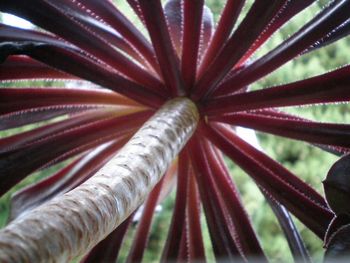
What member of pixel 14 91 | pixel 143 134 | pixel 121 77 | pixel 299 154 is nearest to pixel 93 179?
pixel 143 134

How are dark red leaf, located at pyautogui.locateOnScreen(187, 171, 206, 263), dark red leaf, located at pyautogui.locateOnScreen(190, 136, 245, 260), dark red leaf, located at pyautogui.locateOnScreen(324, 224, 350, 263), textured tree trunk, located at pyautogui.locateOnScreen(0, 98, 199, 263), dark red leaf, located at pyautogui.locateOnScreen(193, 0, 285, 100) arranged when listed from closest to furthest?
textured tree trunk, located at pyautogui.locateOnScreen(0, 98, 199, 263) < dark red leaf, located at pyautogui.locateOnScreen(324, 224, 350, 263) < dark red leaf, located at pyautogui.locateOnScreen(193, 0, 285, 100) < dark red leaf, located at pyautogui.locateOnScreen(190, 136, 245, 260) < dark red leaf, located at pyautogui.locateOnScreen(187, 171, 206, 263)

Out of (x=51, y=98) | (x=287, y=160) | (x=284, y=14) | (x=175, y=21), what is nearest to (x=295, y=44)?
(x=284, y=14)

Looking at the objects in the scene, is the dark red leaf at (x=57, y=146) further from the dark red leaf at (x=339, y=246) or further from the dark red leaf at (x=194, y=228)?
the dark red leaf at (x=339, y=246)

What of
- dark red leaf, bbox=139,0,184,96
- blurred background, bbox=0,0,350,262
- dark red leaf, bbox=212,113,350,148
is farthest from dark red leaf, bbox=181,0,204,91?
blurred background, bbox=0,0,350,262

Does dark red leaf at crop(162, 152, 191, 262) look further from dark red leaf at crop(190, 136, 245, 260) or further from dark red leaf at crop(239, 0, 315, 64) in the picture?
dark red leaf at crop(239, 0, 315, 64)

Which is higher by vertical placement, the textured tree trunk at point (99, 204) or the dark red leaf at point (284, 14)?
the dark red leaf at point (284, 14)

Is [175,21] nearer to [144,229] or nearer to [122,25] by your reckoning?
[122,25]

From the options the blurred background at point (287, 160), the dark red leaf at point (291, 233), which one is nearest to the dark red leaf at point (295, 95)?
the dark red leaf at point (291, 233)

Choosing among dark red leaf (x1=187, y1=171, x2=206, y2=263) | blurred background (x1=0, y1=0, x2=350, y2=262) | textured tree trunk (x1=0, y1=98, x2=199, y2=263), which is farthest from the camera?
blurred background (x1=0, y1=0, x2=350, y2=262)

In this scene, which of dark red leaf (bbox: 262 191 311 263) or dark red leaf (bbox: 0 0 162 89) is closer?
dark red leaf (bbox: 0 0 162 89)

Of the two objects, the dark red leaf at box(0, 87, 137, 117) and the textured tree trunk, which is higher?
the dark red leaf at box(0, 87, 137, 117)
